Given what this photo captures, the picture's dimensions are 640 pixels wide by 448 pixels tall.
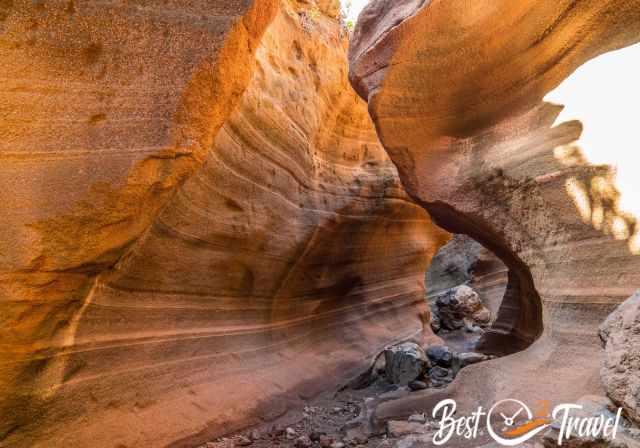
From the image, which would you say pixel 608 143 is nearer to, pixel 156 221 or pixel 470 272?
pixel 156 221

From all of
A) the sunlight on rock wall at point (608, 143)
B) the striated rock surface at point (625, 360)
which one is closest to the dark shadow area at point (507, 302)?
the sunlight on rock wall at point (608, 143)

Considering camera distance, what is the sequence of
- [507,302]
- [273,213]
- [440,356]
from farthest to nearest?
[507,302], [440,356], [273,213]

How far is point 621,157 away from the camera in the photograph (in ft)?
9.93

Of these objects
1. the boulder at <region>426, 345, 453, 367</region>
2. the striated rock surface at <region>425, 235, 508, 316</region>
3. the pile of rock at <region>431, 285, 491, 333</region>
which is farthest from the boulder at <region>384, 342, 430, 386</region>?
the striated rock surface at <region>425, 235, 508, 316</region>

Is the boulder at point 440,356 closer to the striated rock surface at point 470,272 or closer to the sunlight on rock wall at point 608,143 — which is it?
the sunlight on rock wall at point 608,143

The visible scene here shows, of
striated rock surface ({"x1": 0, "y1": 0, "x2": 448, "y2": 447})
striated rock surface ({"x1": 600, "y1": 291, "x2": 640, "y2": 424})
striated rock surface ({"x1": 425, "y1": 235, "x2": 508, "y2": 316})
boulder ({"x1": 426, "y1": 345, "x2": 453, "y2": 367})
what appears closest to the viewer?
striated rock surface ({"x1": 600, "y1": 291, "x2": 640, "y2": 424})

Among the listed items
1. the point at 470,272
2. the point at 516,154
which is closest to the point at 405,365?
the point at 516,154

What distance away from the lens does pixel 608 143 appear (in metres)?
3.13

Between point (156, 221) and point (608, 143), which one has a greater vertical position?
point (608, 143)

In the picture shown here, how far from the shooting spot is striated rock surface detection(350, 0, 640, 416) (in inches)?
119

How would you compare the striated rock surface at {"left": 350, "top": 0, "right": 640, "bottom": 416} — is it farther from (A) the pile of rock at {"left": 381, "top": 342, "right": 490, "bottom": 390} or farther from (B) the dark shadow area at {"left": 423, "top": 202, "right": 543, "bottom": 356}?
(A) the pile of rock at {"left": 381, "top": 342, "right": 490, "bottom": 390}

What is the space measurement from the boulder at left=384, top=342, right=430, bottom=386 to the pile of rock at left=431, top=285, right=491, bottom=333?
17.2 ft

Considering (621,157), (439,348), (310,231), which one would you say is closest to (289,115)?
(310,231)

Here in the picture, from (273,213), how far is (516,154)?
276cm
